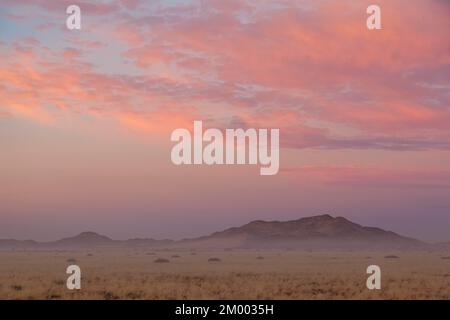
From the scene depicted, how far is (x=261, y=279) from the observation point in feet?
150

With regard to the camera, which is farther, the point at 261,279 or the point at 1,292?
the point at 261,279

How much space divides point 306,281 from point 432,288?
808cm

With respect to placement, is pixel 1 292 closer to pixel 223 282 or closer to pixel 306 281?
pixel 223 282

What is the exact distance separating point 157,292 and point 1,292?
8.48 metres
